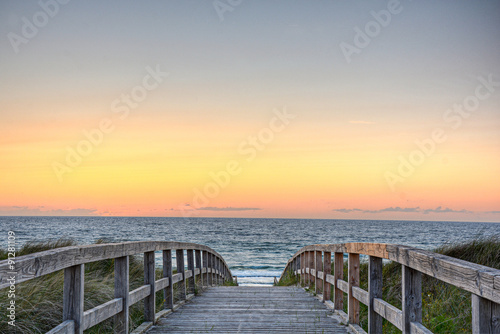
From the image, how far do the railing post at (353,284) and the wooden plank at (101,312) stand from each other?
2.84 meters

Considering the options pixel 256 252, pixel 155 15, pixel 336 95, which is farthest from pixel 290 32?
pixel 256 252

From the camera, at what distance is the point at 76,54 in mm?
14688

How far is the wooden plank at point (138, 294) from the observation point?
195 inches

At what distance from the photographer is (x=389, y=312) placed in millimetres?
4133

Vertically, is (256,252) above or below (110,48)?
below

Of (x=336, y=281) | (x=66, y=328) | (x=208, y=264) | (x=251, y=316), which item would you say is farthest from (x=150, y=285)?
(x=208, y=264)

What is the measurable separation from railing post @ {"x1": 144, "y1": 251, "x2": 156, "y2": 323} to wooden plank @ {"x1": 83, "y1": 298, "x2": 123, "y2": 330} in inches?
47.1

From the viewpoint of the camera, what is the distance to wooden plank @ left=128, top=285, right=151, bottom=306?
4944 millimetres

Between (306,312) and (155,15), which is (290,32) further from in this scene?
(306,312)

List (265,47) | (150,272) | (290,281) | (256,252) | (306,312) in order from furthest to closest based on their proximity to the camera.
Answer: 1. (256,252)
2. (265,47)
3. (290,281)
4. (306,312)
5. (150,272)

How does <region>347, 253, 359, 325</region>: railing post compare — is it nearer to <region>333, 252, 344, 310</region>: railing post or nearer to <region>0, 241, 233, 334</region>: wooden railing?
<region>333, 252, 344, 310</region>: railing post

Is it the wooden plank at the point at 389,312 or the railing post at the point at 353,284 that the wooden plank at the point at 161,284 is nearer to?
the railing post at the point at 353,284

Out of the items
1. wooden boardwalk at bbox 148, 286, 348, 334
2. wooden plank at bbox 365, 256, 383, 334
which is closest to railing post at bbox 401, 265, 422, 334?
wooden plank at bbox 365, 256, 383, 334

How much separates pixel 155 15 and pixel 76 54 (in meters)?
2.87
